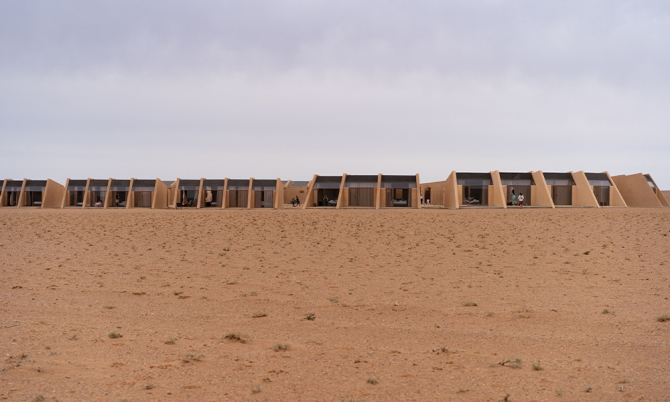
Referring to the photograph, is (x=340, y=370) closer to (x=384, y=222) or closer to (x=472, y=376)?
(x=472, y=376)

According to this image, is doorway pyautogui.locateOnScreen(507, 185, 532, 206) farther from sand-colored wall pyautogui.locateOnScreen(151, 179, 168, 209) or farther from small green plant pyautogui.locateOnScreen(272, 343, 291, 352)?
small green plant pyautogui.locateOnScreen(272, 343, 291, 352)

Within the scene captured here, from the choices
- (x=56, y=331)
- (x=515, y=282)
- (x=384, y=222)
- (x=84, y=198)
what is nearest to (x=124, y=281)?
(x=56, y=331)

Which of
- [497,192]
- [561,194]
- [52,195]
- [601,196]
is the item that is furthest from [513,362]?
[52,195]

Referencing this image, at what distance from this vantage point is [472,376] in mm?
6820

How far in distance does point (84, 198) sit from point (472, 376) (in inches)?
1928

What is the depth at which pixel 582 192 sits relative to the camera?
43.5m

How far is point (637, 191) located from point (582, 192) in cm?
637

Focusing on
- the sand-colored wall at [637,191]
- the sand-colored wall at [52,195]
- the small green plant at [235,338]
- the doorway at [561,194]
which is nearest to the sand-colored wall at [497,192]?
the doorway at [561,194]

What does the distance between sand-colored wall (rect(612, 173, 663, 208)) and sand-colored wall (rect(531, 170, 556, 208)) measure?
9.08m

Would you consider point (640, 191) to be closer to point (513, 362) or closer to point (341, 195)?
point (341, 195)

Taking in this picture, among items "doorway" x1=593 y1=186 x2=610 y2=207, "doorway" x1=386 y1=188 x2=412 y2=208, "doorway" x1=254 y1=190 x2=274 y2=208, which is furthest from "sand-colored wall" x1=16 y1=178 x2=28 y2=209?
"doorway" x1=593 y1=186 x2=610 y2=207

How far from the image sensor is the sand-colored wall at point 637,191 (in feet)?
144

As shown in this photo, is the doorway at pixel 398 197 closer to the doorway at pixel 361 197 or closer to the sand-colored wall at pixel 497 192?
the doorway at pixel 361 197

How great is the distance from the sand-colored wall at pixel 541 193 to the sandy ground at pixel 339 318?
1944 cm
